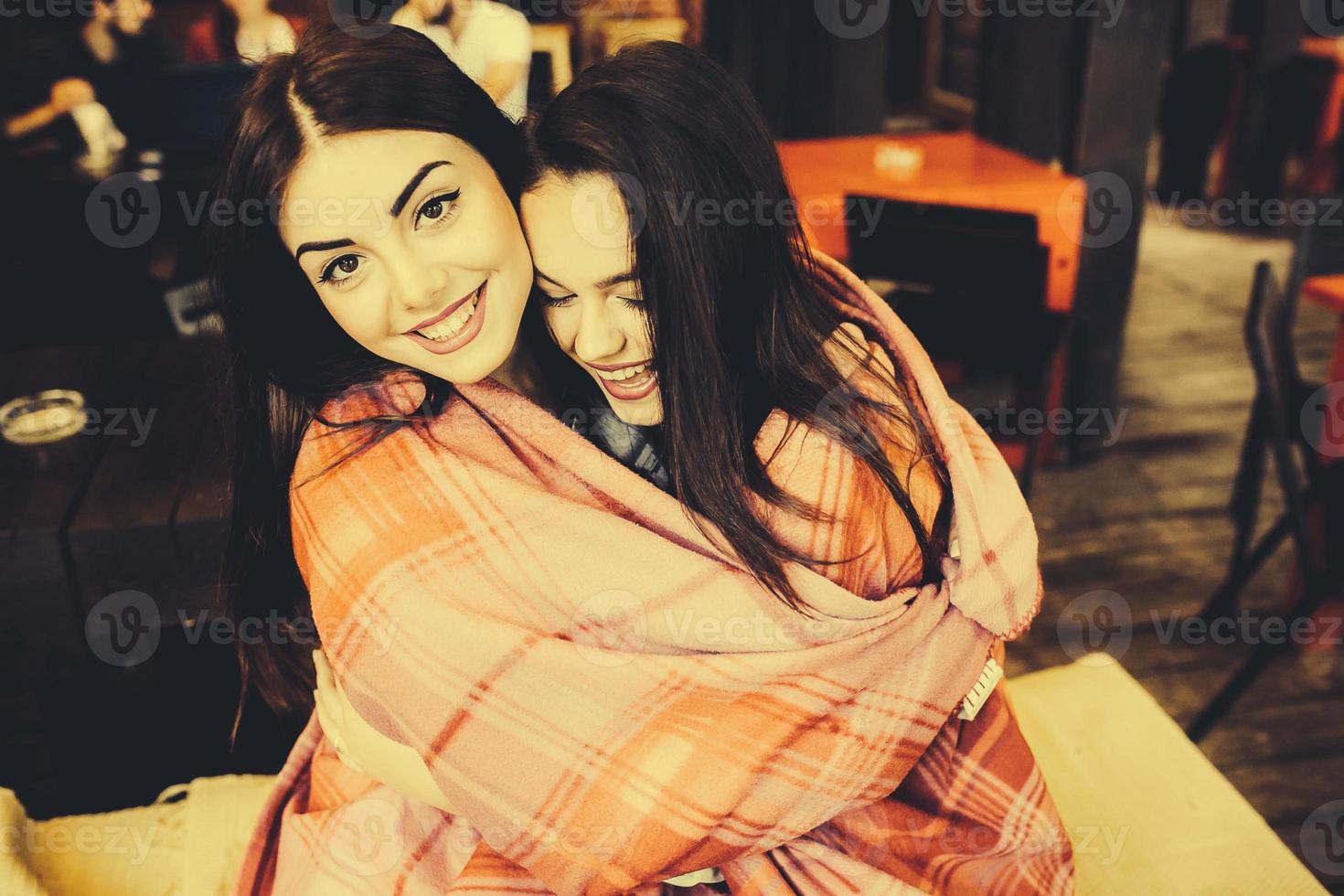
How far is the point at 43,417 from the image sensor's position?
1801mm

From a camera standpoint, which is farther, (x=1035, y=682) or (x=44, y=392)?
(x=44, y=392)

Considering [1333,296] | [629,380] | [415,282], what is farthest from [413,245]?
[1333,296]

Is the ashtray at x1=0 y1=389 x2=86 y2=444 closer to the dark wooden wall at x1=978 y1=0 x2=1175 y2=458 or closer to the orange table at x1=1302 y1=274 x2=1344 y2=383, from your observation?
the orange table at x1=1302 y1=274 x2=1344 y2=383

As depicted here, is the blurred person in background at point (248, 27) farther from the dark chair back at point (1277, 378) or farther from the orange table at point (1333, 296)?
the orange table at point (1333, 296)

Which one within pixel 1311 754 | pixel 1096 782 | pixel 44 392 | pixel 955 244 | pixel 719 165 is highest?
pixel 719 165

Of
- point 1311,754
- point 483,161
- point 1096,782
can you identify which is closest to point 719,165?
point 483,161

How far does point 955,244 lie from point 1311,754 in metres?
1.31

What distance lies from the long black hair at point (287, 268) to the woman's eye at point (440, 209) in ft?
0.21

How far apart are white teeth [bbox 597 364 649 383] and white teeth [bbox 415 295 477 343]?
16cm

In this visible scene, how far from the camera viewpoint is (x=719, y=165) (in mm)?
1034

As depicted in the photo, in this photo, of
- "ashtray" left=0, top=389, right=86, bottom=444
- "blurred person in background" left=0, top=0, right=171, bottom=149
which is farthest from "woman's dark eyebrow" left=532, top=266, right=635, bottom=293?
"blurred person in background" left=0, top=0, right=171, bottom=149

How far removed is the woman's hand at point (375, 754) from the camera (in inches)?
43.8

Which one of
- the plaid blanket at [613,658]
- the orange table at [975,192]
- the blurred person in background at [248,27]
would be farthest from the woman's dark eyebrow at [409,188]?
the blurred person in background at [248,27]

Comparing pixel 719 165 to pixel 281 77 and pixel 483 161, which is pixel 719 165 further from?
pixel 281 77
